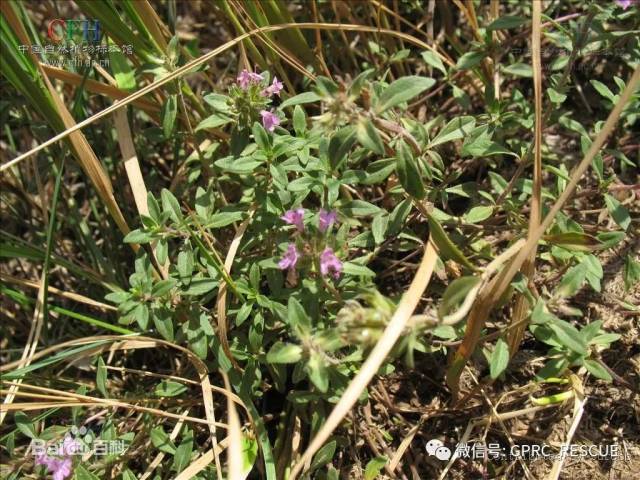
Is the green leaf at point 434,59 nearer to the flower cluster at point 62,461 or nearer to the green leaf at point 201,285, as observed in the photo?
the green leaf at point 201,285

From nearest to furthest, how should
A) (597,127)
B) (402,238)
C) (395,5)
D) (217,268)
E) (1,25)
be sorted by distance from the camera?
(1,25), (217,268), (597,127), (402,238), (395,5)

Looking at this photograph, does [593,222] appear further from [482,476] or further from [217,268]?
[217,268]

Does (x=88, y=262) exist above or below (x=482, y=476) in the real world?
above

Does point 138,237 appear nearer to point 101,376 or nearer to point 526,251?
point 101,376

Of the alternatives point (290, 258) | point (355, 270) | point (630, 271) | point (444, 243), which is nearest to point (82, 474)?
point (290, 258)

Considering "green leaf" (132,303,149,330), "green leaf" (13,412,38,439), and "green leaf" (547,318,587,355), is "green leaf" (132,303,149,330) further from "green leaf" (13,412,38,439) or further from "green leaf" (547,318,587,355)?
"green leaf" (547,318,587,355)

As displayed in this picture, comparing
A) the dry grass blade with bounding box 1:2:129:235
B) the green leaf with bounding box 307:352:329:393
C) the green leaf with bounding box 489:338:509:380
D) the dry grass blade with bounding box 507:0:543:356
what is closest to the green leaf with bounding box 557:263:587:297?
the dry grass blade with bounding box 507:0:543:356

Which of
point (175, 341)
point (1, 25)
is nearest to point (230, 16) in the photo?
point (1, 25)
